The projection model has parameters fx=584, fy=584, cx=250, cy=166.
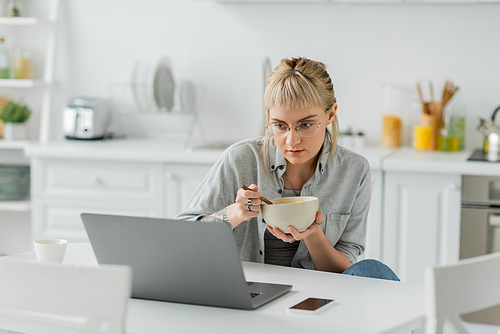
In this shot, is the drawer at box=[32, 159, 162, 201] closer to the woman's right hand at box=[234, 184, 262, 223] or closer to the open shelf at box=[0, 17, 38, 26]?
the open shelf at box=[0, 17, 38, 26]

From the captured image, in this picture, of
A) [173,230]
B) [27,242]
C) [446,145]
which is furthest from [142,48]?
[173,230]

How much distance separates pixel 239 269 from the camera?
0.96 meters

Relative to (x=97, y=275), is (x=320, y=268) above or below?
below

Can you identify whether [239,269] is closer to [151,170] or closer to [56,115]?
[151,170]

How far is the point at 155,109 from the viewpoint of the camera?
9.92 ft

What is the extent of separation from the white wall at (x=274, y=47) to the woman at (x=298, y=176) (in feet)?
4.42

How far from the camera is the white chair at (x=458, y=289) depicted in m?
0.80

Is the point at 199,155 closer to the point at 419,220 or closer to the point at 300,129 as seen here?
the point at 419,220

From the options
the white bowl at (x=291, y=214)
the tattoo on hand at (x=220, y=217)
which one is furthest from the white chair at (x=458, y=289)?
the tattoo on hand at (x=220, y=217)

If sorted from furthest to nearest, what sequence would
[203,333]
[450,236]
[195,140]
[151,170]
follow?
1. [195,140]
2. [151,170]
3. [450,236]
4. [203,333]

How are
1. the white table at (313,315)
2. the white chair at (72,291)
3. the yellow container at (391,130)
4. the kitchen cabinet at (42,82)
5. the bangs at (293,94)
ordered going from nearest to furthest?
1. the white chair at (72,291)
2. the white table at (313,315)
3. the bangs at (293,94)
4. the yellow container at (391,130)
5. the kitchen cabinet at (42,82)

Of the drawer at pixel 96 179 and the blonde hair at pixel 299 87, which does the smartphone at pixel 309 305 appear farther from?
the drawer at pixel 96 179

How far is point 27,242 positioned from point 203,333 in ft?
9.02

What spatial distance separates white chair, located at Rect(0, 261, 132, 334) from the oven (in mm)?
1822
